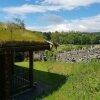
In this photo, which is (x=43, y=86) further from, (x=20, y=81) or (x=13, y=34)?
(x=13, y=34)

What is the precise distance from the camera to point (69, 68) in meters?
25.3

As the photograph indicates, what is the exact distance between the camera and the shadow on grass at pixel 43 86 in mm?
15758

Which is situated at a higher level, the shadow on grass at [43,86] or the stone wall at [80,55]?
the stone wall at [80,55]

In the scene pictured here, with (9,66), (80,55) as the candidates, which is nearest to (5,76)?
(9,66)

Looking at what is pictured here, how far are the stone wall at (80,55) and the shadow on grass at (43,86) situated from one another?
765cm

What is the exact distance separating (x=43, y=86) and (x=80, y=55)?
1291cm

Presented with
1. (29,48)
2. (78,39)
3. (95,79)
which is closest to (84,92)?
(95,79)

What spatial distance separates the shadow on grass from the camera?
15758 millimetres

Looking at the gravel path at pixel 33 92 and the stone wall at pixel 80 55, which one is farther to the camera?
the stone wall at pixel 80 55

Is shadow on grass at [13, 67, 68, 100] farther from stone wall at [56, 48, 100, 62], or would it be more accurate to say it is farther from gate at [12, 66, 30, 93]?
stone wall at [56, 48, 100, 62]

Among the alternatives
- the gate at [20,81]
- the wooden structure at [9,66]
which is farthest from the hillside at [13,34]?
the gate at [20,81]

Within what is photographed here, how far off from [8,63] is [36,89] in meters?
3.55

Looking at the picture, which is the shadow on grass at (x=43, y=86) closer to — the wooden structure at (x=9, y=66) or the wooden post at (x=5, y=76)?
the wooden structure at (x=9, y=66)

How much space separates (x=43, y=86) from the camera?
728 inches
